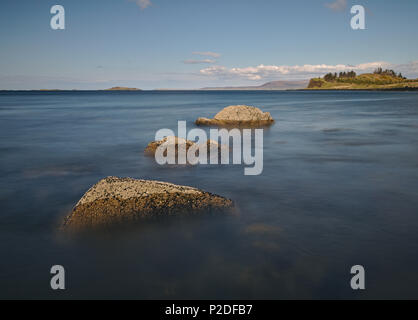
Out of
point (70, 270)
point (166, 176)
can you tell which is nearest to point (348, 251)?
point (70, 270)

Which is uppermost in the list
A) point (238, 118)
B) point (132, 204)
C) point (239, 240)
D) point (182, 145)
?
point (238, 118)

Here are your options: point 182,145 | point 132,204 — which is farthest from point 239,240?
point 182,145

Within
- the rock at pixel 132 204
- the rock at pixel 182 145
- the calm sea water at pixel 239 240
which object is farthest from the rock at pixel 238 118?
the rock at pixel 132 204

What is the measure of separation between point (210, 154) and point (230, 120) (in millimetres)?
11368


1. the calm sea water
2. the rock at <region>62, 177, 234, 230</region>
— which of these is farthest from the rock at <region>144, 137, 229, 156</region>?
the rock at <region>62, 177, 234, 230</region>

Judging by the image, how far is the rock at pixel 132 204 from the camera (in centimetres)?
612

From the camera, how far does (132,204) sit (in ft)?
20.6

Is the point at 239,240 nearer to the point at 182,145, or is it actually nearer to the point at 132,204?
the point at 132,204

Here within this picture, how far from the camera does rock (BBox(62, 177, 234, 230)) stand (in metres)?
6.12

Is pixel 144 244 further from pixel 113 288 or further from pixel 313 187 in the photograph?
pixel 313 187

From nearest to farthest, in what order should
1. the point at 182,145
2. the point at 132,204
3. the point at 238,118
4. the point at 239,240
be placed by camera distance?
the point at 239,240 < the point at 132,204 < the point at 182,145 < the point at 238,118

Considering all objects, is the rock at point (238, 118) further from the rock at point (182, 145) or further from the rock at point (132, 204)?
the rock at point (132, 204)

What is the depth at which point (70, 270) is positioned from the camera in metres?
5.01
